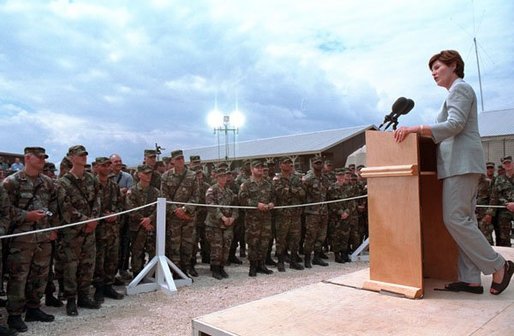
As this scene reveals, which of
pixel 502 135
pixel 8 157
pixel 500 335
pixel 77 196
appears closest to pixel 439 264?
pixel 500 335

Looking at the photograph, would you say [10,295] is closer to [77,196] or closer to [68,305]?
[68,305]

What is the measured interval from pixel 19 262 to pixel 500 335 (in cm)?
404

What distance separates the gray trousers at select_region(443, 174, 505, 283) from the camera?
248 cm

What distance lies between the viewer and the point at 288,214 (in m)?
6.89

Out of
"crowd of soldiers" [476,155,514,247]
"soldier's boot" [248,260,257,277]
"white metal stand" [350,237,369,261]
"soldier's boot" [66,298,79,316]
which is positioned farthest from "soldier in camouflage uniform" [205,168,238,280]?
"crowd of soldiers" [476,155,514,247]

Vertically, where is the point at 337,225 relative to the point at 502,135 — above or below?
below

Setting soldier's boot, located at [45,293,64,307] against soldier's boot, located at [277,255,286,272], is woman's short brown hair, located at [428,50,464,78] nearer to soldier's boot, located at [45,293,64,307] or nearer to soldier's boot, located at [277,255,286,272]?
soldier's boot, located at [277,255,286,272]

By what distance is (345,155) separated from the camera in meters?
21.3

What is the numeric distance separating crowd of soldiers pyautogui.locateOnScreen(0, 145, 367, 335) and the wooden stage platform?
8.95 feet

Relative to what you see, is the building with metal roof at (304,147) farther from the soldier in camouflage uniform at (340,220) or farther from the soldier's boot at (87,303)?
the soldier's boot at (87,303)

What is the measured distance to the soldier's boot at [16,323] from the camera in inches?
152

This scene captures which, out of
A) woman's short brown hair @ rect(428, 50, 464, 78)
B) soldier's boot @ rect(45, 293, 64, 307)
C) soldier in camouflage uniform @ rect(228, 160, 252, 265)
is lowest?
soldier's boot @ rect(45, 293, 64, 307)

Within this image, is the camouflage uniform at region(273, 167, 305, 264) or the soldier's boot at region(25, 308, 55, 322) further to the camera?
the camouflage uniform at region(273, 167, 305, 264)

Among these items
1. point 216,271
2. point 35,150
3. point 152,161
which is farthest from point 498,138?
point 35,150
